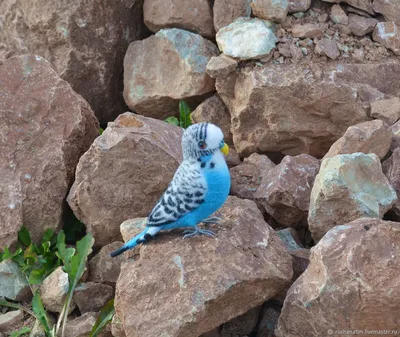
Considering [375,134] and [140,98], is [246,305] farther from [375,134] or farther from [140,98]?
[140,98]

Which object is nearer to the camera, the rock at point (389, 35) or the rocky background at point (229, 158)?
the rocky background at point (229, 158)

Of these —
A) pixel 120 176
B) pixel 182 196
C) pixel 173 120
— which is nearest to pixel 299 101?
pixel 173 120

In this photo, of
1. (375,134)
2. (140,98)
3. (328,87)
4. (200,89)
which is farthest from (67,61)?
(375,134)

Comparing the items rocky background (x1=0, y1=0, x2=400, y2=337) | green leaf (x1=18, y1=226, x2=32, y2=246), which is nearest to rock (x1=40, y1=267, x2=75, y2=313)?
rocky background (x1=0, y1=0, x2=400, y2=337)

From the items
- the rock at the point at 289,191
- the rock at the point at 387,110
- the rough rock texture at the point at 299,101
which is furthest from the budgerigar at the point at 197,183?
the rock at the point at 387,110

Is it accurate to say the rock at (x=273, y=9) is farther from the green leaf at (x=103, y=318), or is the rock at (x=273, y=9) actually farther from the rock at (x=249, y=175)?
the green leaf at (x=103, y=318)
